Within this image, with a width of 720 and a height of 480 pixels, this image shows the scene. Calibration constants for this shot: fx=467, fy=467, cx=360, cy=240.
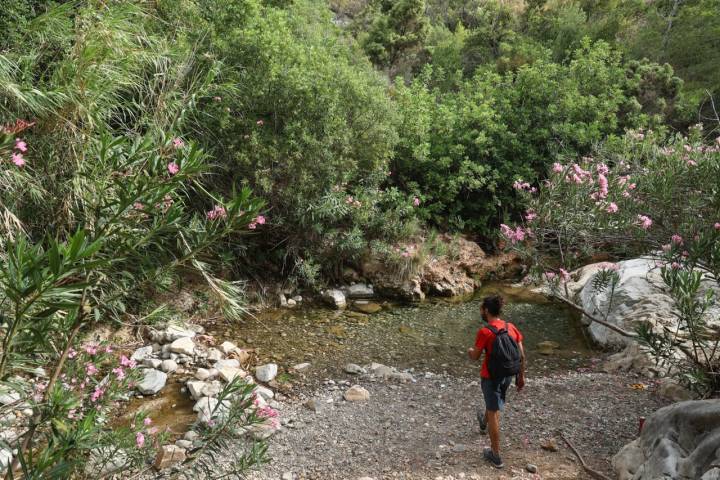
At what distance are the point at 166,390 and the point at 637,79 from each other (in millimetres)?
12256

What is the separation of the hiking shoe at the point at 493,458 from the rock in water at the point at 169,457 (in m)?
2.59

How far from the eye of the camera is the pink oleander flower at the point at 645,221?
421 centimetres

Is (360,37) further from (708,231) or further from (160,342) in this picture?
(708,231)

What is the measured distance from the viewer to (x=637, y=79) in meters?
11.4

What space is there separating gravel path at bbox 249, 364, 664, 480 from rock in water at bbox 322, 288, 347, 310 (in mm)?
2510

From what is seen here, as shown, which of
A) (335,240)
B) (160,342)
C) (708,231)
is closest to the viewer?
(708,231)

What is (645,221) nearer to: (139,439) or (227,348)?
(139,439)

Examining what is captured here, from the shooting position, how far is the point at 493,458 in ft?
13.1

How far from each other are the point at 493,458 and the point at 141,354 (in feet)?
14.7

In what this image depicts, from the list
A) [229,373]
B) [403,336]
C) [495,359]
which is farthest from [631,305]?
[229,373]

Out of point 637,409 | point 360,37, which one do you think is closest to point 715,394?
point 637,409

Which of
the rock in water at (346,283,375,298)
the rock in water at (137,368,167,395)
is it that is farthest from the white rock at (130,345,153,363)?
the rock in water at (346,283,375,298)

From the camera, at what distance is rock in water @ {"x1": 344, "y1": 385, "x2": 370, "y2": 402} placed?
5.42m

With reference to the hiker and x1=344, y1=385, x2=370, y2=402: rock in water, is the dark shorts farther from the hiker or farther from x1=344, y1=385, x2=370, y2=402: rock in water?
x1=344, y1=385, x2=370, y2=402: rock in water
